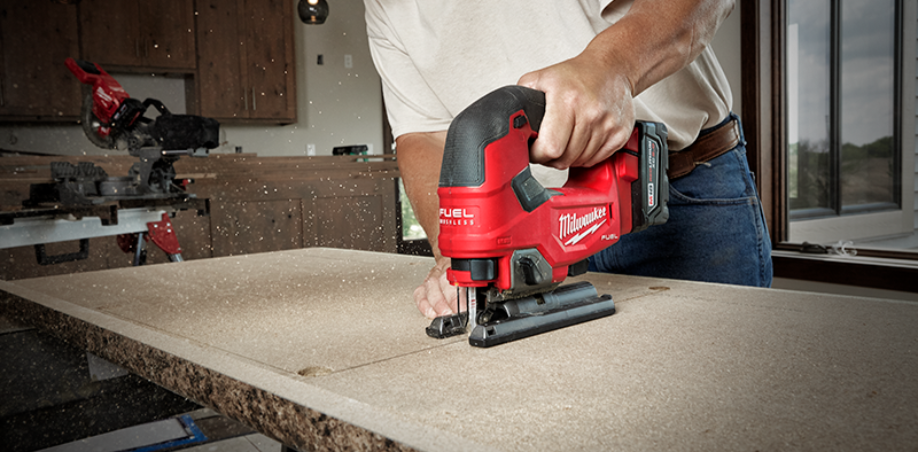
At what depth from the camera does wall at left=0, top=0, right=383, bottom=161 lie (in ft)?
19.8

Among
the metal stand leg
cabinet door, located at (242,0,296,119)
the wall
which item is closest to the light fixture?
cabinet door, located at (242,0,296,119)

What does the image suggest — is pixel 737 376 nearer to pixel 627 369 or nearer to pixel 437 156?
pixel 627 369

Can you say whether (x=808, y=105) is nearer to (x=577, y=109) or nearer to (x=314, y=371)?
(x=577, y=109)

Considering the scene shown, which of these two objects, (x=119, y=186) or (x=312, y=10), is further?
(x=312, y=10)

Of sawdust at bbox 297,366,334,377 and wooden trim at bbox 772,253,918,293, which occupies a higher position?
sawdust at bbox 297,366,334,377

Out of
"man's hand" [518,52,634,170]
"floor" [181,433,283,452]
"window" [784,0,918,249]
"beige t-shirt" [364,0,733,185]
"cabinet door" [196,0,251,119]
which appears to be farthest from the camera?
"cabinet door" [196,0,251,119]

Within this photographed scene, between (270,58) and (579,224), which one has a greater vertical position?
(270,58)

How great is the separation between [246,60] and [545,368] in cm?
561

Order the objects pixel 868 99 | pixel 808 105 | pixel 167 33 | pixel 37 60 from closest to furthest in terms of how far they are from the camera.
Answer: pixel 868 99 → pixel 808 105 → pixel 37 60 → pixel 167 33

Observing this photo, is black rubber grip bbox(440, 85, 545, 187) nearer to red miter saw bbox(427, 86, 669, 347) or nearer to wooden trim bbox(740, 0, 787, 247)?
red miter saw bbox(427, 86, 669, 347)

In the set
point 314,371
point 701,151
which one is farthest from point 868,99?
point 314,371

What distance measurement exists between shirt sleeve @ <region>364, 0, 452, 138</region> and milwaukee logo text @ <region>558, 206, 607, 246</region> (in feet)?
1.91

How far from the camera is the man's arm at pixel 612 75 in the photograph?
0.69m

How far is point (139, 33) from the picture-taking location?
16.6 ft
